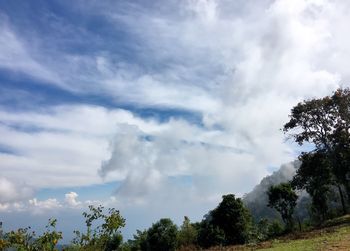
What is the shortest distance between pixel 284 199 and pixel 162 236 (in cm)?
2807

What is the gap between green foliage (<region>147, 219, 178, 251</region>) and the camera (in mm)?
90812

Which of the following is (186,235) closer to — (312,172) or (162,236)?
(162,236)

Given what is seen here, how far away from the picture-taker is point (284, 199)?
80.2m

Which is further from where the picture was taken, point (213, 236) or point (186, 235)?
point (186, 235)

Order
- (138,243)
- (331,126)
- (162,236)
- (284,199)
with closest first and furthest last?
(331,126) < (284,199) < (162,236) < (138,243)

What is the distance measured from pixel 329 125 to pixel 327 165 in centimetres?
499

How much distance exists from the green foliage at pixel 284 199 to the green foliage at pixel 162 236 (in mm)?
23733

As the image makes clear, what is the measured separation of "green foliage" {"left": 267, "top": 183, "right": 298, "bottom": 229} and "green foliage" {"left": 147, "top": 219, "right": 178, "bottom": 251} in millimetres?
23733

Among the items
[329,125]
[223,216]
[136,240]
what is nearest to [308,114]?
[329,125]

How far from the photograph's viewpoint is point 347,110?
5053 centimetres

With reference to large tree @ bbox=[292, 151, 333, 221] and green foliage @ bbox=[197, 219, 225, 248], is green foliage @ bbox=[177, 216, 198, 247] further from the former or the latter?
large tree @ bbox=[292, 151, 333, 221]

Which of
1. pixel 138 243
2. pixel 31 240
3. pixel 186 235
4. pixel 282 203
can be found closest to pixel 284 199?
pixel 282 203

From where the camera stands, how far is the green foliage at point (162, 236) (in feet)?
298

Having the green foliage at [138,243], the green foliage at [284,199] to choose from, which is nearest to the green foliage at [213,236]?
the green foliage at [284,199]
